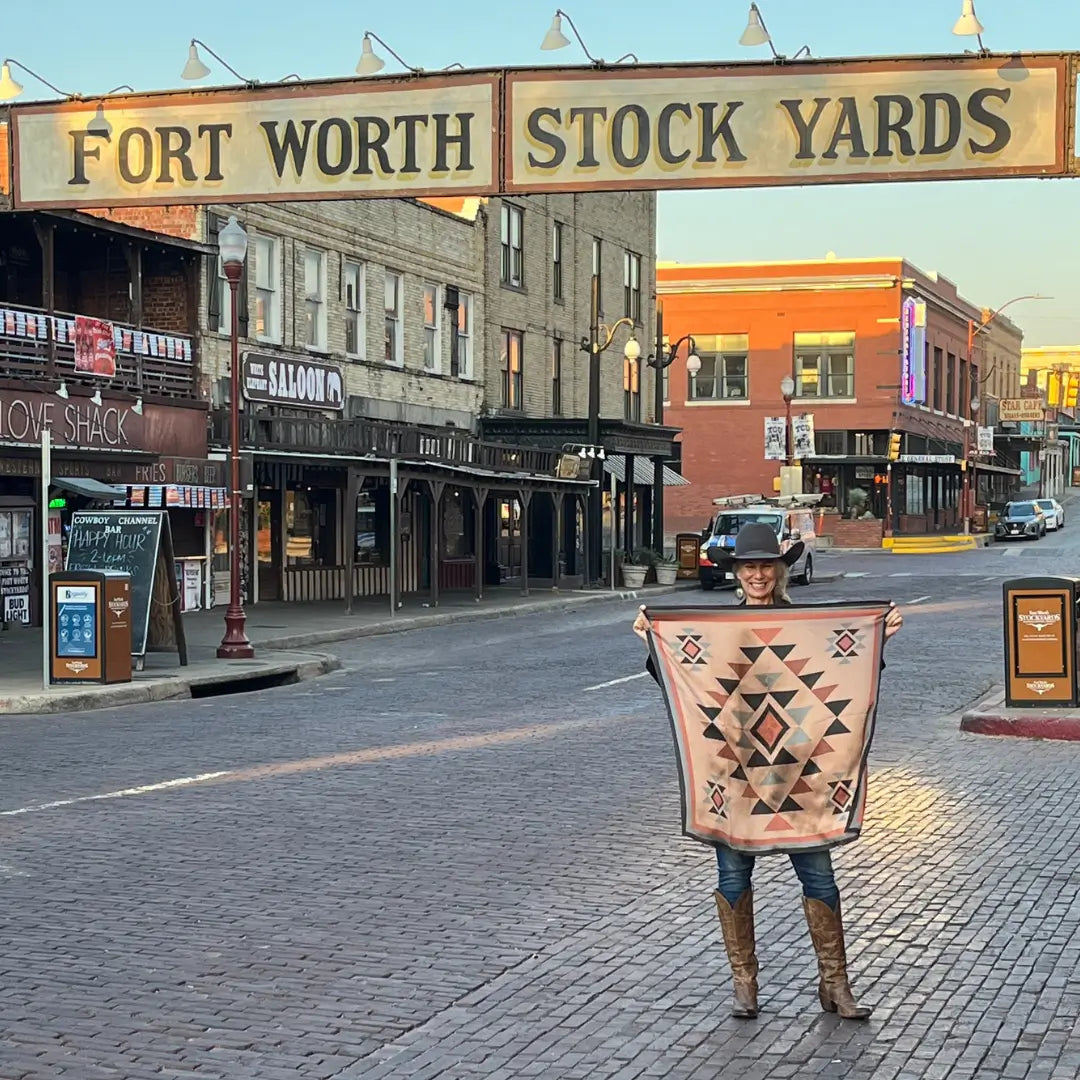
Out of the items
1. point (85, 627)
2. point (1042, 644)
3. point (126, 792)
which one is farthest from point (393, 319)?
point (126, 792)

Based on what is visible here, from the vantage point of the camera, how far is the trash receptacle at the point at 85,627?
18.1 metres

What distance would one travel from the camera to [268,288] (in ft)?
104

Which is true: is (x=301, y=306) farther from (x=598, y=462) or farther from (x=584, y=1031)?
(x=584, y=1031)

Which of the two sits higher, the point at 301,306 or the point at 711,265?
the point at 711,265

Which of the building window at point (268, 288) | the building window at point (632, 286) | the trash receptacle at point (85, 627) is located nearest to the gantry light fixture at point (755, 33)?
the trash receptacle at point (85, 627)

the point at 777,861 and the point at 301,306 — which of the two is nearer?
the point at 777,861

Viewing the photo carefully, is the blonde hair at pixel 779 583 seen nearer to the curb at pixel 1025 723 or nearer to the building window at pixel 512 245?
the curb at pixel 1025 723

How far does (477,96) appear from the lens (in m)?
16.0

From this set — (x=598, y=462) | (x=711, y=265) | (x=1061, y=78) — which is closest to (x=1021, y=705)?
(x=1061, y=78)

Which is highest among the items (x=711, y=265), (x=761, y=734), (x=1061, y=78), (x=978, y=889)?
(x=711, y=265)

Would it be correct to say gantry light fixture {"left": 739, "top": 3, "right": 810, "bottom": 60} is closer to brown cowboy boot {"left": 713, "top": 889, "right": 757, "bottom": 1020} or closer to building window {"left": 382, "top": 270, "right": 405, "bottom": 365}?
brown cowboy boot {"left": 713, "top": 889, "right": 757, "bottom": 1020}

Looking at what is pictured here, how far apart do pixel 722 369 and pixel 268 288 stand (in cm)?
4412

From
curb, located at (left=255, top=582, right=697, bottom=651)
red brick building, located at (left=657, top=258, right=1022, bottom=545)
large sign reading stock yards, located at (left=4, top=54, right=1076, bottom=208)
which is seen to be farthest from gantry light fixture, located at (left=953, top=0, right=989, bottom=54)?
red brick building, located at (left=657, top=258, right=1022, bottom=545)

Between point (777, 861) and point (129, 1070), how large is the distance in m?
4.33
